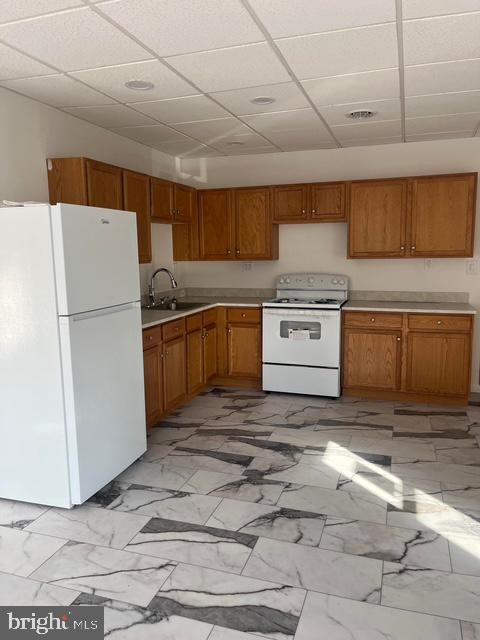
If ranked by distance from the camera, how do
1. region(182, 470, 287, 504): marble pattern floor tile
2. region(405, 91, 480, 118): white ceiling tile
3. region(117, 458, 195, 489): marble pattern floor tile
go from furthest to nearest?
region(405, 91, 480, 118): white ceiling tile < region(117, 458, 195, 489): marble pattern floor tile < region(182, 470, 287, 504): marble pattern floor tile

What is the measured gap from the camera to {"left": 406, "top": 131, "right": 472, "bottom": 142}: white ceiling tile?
4430 millimetres

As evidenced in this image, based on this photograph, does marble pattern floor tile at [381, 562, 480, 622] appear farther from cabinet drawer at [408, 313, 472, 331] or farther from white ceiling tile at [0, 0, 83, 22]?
white ceiling tile at [0, 0, 83, 22]

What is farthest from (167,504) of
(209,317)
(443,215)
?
(443,215)

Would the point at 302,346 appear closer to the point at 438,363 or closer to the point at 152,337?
the point at 438,363

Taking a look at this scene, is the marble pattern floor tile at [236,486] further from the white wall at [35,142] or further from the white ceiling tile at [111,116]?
the white ceiling tile at [111,116]

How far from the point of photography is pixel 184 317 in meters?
4.39

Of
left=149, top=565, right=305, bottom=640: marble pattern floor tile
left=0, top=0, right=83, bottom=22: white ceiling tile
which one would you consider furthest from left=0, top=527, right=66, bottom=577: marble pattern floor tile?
left=0, top=0, right=83, bottom=22: white ceiling tile

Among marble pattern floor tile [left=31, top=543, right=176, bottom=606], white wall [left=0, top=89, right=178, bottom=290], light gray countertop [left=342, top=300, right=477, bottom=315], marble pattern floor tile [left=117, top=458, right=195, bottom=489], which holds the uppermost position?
white wall [left=0, top=89, right=178, bottom=290]

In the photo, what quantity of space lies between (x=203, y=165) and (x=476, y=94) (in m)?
2.95

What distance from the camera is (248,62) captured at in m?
2.73

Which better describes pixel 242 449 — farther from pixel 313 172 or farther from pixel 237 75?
pixel 313 172

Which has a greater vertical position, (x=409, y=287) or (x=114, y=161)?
(x=114, y=161)

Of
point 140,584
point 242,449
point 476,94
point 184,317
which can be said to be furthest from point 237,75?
point 140,584

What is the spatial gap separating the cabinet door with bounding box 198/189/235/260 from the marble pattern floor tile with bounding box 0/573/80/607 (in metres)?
3.65
